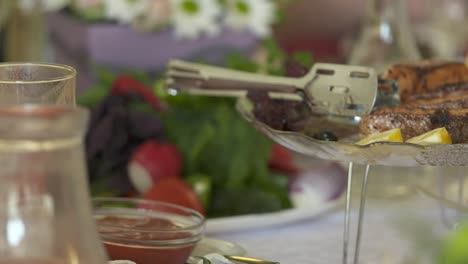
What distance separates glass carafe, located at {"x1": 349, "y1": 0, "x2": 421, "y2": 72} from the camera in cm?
118

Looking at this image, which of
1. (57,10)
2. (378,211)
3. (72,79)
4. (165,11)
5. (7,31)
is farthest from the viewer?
(7,31)

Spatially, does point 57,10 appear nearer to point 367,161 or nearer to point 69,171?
point 367,161

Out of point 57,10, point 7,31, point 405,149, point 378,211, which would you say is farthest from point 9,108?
point 7,31

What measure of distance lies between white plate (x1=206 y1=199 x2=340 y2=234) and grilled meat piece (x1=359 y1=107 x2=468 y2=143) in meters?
0.19

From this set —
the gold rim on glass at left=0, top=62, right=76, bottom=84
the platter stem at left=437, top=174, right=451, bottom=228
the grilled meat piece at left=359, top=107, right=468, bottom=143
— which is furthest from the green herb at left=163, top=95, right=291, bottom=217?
the gold rim on glass at left=0, top=62, right=76, bottom=84

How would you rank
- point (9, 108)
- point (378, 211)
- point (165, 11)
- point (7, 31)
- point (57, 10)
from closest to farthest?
point (9, 108)
point (378, 211)
point (165, 11)
point (57, 10)
point (7, 31)

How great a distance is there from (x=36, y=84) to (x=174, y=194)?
320 millimetres

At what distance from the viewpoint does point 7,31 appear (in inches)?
68.0

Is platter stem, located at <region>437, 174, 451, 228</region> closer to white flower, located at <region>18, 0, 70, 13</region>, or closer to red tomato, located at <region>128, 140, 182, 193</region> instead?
red tomato, located at <region>128, 140, 182, 193</region>

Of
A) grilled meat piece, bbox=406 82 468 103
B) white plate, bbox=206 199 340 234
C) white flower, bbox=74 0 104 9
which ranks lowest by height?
white plate, bbox=206 199 340 234

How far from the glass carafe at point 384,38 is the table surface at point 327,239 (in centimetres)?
33

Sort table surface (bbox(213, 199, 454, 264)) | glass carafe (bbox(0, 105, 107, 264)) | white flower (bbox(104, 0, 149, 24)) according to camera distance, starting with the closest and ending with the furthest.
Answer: glass carafe (bbox(0, 105, 107, 264))
table surface (bbox(213, 199, 454, 264))
white flower (bbox(104, 0, 149, 24))

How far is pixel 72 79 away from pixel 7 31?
4.10 ft

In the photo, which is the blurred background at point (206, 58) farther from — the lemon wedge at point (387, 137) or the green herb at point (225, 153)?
the lemon wedge at point (387, 137)
